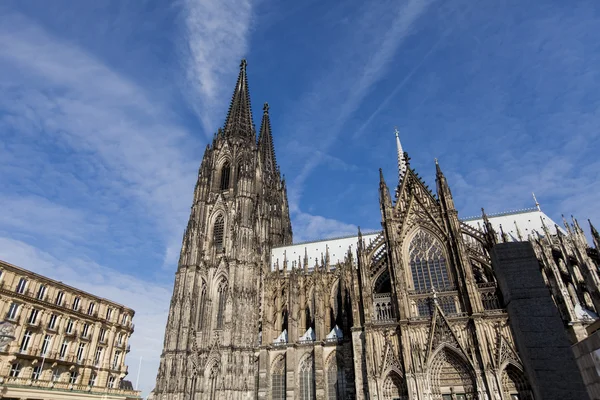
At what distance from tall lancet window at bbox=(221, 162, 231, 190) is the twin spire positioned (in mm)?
5147

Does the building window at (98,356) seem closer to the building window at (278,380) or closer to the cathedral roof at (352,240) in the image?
the building window at (278,380)

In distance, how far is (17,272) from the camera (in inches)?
1204

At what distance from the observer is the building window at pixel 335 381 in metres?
32.0

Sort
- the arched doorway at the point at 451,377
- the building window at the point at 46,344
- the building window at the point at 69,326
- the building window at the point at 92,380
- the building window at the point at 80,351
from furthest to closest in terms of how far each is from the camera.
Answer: the building window at the point at 92,380 → the building window at the point at 80,351 → the building window at the point at 69,326 → the building window at the point at 46,344 → the arched doorway at the point at 451,377

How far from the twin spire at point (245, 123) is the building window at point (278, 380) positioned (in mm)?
28505

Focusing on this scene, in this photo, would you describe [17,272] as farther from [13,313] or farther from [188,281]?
[188,281]

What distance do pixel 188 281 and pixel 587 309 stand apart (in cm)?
3594

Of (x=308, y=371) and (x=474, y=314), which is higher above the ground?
(x=474, y=314)

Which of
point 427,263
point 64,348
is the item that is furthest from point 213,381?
point 427,263

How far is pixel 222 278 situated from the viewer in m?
40.8

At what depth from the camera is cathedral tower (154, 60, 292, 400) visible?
35750 millimetres

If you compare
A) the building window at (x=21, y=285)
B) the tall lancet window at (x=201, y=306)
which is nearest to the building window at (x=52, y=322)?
the building window at (x=21, y=285)

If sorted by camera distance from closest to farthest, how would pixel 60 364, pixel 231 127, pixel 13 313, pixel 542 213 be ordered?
pixel 13 313 → pixel 60 364 → pixel 542 213 → pixel 231 127

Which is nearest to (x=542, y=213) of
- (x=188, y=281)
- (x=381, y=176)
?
(x=381, y=176)
